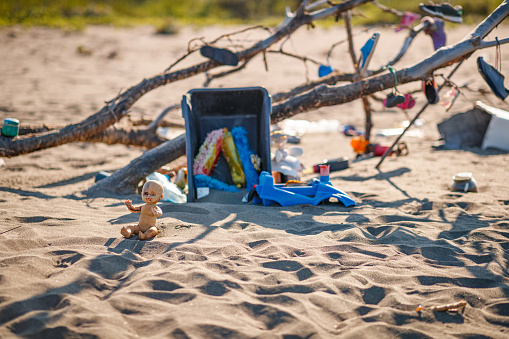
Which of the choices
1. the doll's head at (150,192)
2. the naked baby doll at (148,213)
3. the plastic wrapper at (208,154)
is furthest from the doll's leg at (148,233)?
the plastic wrapper at (208,154)

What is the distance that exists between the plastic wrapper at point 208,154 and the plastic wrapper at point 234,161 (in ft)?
0.21

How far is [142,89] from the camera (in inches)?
213

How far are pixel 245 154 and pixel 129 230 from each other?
5.79 feet

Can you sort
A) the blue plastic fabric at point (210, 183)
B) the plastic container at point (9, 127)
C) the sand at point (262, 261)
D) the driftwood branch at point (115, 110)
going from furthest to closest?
the driftwood branch at point (115, 110) → the plastic container at point (9, 127) → the blue plastic fabric at point (210, 183) → the sand at point (262, 261)

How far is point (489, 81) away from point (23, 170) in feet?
17.3

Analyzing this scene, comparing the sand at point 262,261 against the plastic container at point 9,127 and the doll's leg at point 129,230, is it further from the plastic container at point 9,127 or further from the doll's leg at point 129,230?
the plastic container at point 9,127

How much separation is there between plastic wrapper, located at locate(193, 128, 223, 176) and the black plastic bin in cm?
8

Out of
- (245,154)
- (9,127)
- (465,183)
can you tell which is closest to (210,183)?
(245,154)

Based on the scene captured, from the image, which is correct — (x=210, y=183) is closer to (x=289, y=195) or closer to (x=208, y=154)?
(x=208, y=154)

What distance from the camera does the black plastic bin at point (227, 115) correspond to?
4523 millimetres

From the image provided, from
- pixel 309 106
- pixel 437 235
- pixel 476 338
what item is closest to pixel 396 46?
pixel 309 106

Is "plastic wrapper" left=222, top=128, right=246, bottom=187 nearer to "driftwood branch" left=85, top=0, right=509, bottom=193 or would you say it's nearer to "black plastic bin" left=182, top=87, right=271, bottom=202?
"black plastic bin" left=182, top=87, right=271, bottom=202

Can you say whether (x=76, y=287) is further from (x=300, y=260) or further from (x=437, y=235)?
(x=437, y=235)

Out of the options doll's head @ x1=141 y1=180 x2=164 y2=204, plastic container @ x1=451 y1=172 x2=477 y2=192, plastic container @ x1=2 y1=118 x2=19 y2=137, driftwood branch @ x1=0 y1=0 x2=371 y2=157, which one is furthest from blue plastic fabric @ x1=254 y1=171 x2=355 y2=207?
plastic container @ x1=2 y1=118 x2=19 y2=137
